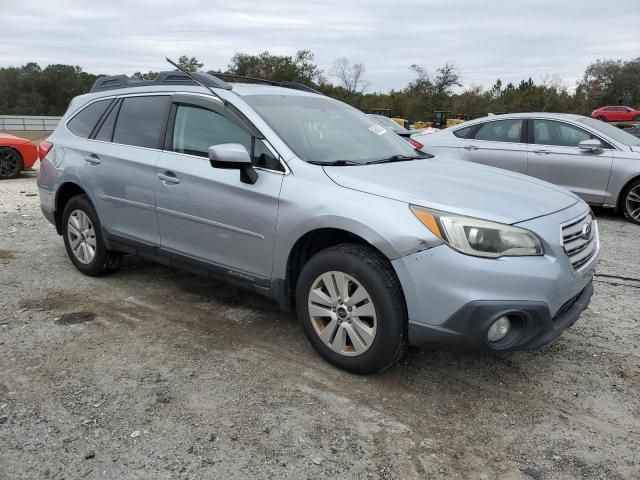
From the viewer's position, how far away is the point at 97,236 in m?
4.81

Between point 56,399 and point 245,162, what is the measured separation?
1.70 m

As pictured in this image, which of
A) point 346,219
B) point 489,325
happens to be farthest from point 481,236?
point 346,219

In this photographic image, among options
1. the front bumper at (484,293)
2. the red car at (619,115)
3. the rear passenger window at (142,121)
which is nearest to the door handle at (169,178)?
the rear passenger window at (142,121)

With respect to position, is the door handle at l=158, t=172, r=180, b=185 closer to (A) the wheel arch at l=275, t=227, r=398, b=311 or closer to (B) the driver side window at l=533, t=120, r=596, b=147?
(A) the wheel arch at l=275, t=227, r=398, b=311

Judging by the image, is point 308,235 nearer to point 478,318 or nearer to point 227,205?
point 227,205

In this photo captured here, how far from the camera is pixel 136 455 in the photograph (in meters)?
2.55

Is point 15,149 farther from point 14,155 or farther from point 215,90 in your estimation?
point 215,90

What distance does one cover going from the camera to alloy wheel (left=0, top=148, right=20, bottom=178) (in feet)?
37.0

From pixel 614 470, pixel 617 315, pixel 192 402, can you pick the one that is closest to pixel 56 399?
pixel 192 402

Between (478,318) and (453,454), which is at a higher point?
(478,318)

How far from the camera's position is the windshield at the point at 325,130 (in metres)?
3.63

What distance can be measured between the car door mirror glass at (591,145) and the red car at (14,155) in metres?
10.4

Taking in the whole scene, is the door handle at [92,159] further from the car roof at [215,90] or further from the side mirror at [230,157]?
the side mirror at [230,157]

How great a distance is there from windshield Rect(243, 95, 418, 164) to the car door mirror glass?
4.25 meters
